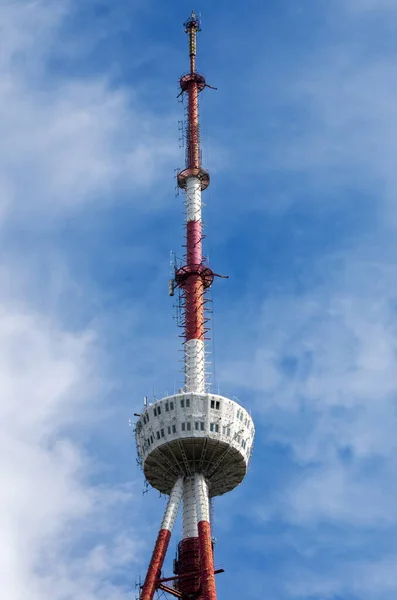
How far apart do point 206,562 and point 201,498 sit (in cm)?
963

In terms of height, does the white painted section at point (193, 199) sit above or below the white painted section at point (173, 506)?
above

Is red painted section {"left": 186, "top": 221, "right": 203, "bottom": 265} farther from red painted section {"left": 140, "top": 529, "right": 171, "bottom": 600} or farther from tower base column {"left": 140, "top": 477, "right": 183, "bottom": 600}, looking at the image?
red painted section {"left": 140, "top": 529, "right": 171, "bottom": 600}

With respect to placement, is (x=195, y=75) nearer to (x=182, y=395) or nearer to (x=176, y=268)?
(x=176, y=268)

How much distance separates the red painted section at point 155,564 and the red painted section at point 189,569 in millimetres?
2587

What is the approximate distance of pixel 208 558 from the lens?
135125mm

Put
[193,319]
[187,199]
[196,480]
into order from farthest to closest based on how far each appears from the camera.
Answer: [187,199] → [193,319] → [196,480]

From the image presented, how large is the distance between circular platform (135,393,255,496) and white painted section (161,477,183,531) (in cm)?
195

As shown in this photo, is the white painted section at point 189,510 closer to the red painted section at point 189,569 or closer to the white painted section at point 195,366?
the red painted section at point 189,569

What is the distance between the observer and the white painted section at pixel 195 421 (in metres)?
143

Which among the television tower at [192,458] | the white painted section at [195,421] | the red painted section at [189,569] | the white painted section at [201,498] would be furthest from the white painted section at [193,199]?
the red painted section at [189,569]

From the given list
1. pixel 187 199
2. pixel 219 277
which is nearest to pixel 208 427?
pixel 219 277

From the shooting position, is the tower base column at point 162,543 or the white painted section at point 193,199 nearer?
the tower base column at point 162,543

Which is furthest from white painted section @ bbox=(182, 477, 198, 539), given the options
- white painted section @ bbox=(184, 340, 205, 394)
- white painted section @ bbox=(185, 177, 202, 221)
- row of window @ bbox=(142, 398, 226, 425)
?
white painted section @ bbox=(185, 177, 202, 221)

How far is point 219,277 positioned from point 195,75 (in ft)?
116
